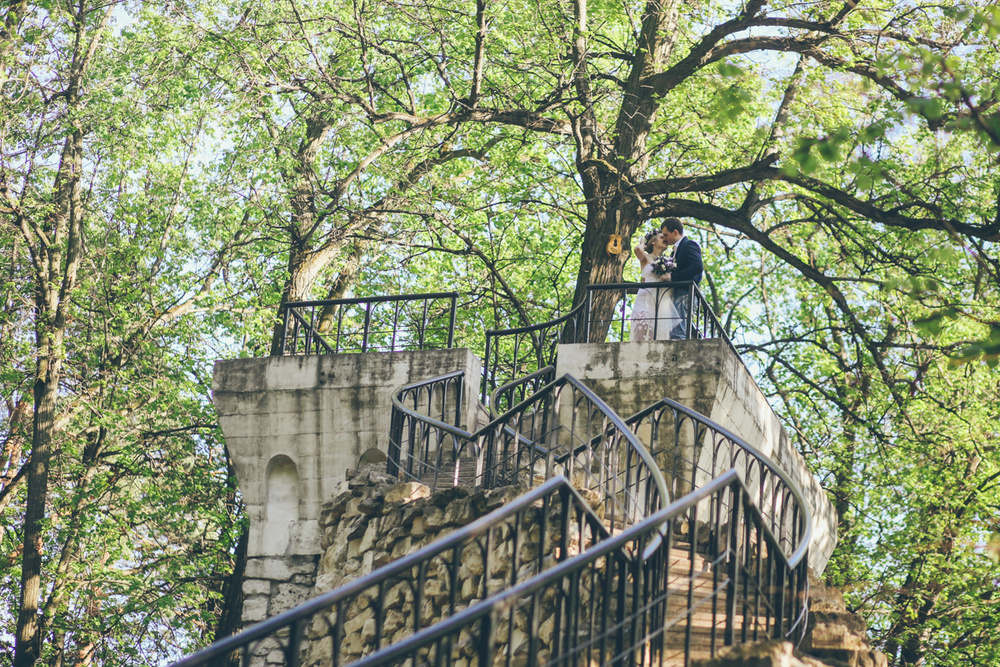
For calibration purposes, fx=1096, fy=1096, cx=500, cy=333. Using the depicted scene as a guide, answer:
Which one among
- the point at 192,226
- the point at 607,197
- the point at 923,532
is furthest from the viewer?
the point at 192,226

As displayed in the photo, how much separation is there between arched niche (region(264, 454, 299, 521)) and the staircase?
55.7 inches

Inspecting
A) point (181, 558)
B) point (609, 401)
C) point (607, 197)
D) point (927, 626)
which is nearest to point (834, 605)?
point (609, 401)

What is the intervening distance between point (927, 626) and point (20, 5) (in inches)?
625

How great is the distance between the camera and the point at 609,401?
34.6 ft

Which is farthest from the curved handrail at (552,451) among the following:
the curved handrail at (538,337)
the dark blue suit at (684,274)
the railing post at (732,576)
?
the dark blue suit at (684,274)

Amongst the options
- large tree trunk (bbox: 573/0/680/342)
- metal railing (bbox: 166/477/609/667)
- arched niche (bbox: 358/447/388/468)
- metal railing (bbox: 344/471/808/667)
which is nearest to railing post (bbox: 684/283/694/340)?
metal railing (bbox: 344/471/808/667)

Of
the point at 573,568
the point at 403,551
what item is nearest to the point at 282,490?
the point at 403,551

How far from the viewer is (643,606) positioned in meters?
6.29

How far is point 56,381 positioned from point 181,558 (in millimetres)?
3187

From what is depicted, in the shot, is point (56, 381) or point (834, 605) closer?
point (834, 605)

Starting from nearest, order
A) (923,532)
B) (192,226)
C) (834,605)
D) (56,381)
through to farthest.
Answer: (834,605) < (56,381) < (923,532) < (192,226)

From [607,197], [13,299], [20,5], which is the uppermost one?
[20,5]

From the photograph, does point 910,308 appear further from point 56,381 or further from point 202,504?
point 56,381

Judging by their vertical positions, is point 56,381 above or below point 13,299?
below
